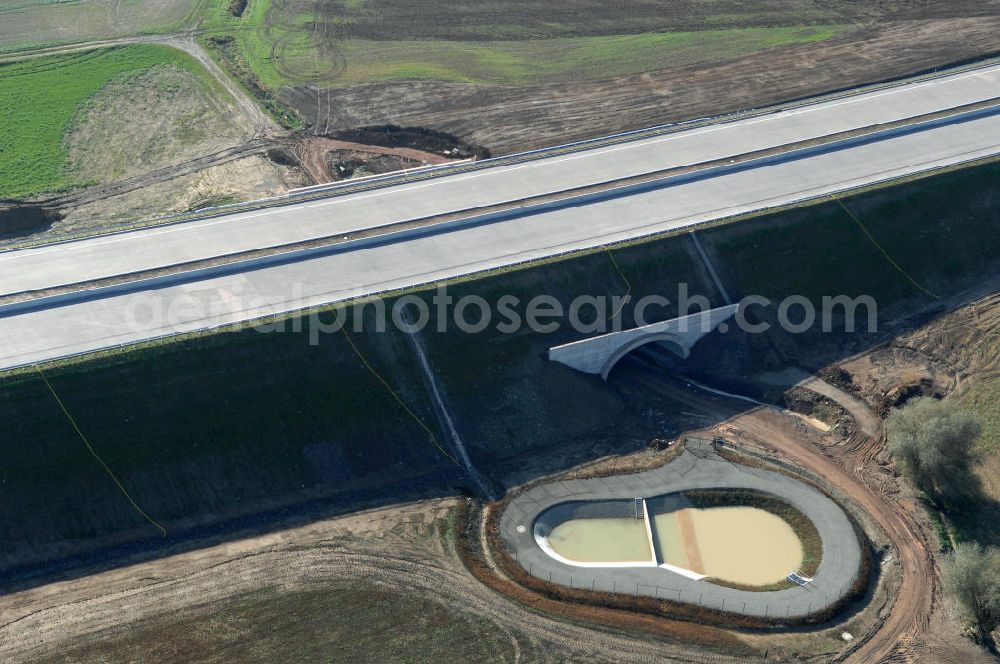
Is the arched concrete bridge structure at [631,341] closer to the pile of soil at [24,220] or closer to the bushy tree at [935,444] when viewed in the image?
the bushy tree at [935,444]

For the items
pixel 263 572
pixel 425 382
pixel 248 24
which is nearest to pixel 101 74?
pixel 248 24

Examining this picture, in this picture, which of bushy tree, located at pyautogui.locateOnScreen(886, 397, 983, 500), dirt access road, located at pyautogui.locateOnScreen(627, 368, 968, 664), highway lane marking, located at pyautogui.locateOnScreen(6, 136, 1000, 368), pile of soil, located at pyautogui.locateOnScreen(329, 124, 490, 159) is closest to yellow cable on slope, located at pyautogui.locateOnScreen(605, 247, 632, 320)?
highway lane marking, located at pyautogui.locateOnScreen(6, 136, 1000, 368)

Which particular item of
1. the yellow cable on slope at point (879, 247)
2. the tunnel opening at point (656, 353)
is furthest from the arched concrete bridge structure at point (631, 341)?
the yellow cable on slope at point (879, 247)

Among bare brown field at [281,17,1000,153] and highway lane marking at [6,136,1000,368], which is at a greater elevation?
bare brown field at [281,17,1000,153]

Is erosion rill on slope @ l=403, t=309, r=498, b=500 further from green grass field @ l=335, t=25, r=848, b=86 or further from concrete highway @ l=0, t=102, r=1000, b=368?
green grass field @ l=335, t=25, r=848, b=86

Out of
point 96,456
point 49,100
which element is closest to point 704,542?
point 96,456

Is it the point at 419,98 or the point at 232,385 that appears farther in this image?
the point at 419,98

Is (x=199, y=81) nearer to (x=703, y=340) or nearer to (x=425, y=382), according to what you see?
(x=425, y=382)
